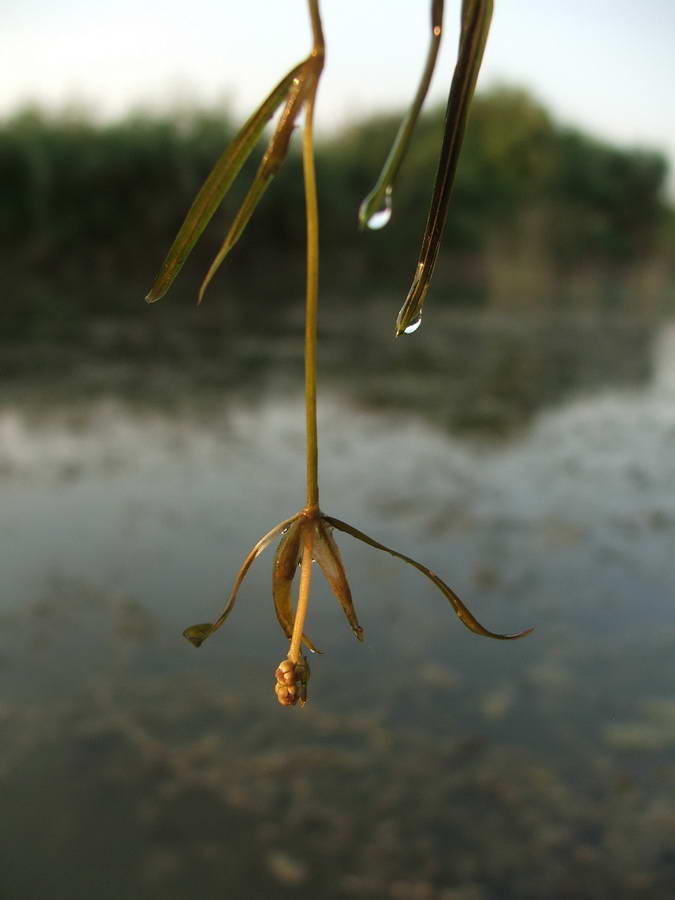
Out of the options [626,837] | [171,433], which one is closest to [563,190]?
[171,433]

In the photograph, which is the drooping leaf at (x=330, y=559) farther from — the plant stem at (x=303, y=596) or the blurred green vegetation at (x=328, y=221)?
the blurred green vegetation at (x=328, y=221)

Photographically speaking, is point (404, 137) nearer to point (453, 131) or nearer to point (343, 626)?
point (453, 131)

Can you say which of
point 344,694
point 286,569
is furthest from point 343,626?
point 286,569

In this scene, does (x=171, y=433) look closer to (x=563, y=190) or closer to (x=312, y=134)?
(x=312, y=134)

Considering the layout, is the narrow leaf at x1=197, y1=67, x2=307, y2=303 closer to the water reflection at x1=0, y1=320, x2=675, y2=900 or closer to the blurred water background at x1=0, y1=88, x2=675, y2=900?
the blurred water background at x1=0, y1=88, x2=675, y2=900

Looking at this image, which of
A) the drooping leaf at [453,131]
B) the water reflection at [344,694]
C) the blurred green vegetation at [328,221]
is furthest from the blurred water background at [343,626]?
the blurred green vegetation at [328,221]

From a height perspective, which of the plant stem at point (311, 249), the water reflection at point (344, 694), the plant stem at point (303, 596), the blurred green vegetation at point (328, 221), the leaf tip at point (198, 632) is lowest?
the water reflection at point (344, 694)

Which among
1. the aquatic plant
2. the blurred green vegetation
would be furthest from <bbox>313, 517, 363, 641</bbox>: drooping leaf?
the blurred green vegetation

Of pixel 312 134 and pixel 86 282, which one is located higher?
pixel 86 282
